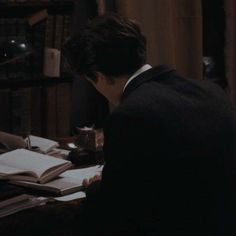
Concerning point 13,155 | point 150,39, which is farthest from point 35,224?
point 150,39

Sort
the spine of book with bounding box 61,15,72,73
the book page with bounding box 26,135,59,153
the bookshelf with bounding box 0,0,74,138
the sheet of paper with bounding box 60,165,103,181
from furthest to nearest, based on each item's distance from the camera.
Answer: the spine of book with bounding box 61,15,72,73 < the bookshelf with bounding box 0,0,74,138 < the book page with bounding box 26,135,59,153 < the sheet of paper with bounding box 60,165,103,181

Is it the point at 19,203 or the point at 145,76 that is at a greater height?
the point at 145,76

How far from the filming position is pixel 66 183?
6.43ft

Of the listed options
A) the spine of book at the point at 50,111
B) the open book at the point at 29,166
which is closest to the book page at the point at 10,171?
the open book at the point at 29,166

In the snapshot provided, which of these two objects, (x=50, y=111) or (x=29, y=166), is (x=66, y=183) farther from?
(x=50, y=111)

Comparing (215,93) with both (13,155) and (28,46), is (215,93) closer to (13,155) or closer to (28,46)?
(13,155)

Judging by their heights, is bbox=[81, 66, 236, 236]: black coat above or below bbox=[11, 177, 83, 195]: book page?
above

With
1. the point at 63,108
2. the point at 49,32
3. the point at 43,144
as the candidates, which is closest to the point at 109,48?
the point at 43,144

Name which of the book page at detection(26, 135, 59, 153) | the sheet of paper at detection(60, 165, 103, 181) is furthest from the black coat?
the book page at detection(26, 135, 59, 153)

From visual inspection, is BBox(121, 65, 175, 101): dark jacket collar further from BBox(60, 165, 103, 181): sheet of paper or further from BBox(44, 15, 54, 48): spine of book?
BBox(44, 15, 54, 48): spine of book

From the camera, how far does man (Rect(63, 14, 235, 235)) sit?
1.55 metres

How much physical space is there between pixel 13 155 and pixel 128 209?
0.65 metres

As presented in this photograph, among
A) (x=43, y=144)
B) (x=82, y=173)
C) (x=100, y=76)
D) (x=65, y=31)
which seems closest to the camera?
(x=100, y=76)

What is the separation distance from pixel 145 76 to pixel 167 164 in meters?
0.29
